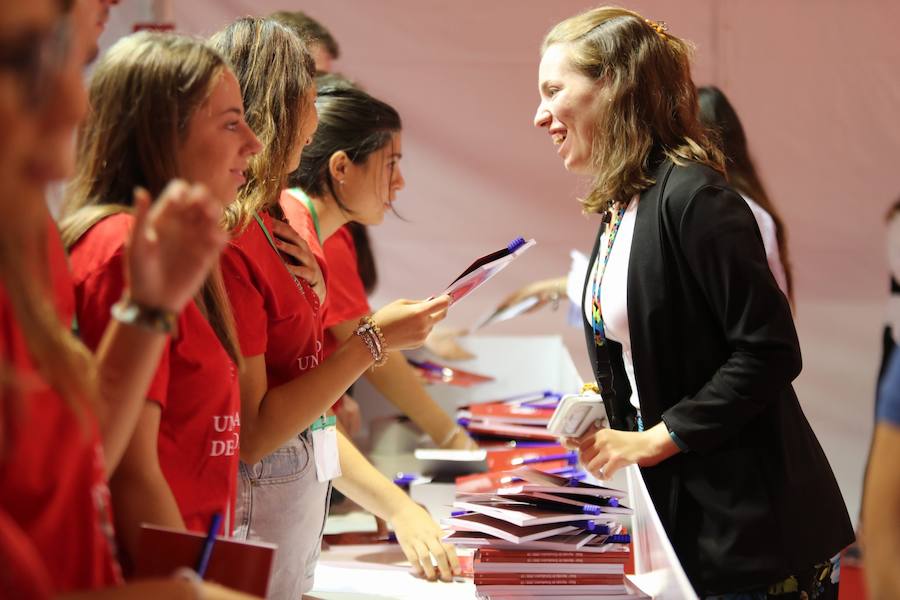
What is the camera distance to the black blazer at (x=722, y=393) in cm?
167

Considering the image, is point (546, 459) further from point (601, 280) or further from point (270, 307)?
point (270, 307)

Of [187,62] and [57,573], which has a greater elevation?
[187,62]

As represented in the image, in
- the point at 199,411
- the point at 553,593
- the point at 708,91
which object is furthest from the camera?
the point at 708,91

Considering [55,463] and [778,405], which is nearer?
[55,463]

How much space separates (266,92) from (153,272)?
90 cm

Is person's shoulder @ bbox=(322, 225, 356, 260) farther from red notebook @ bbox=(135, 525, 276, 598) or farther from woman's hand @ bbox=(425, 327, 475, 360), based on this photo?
red notebook @ bbox=(135, 525, 276, 598)

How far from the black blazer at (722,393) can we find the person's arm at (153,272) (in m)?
0.93

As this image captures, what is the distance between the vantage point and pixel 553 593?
1692 mm

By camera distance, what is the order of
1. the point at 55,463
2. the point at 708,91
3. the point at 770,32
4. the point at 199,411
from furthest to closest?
the point at 770,32
the point at 708,91
the point at 199,411
the point at 55,463

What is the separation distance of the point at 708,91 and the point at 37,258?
2545mm

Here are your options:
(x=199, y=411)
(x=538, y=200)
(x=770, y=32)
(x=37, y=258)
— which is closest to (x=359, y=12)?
(x=538, y=200)

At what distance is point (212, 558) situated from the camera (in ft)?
3.69

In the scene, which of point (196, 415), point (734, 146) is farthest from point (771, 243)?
point (196, 415)

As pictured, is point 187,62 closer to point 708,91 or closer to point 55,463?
point 55,463
